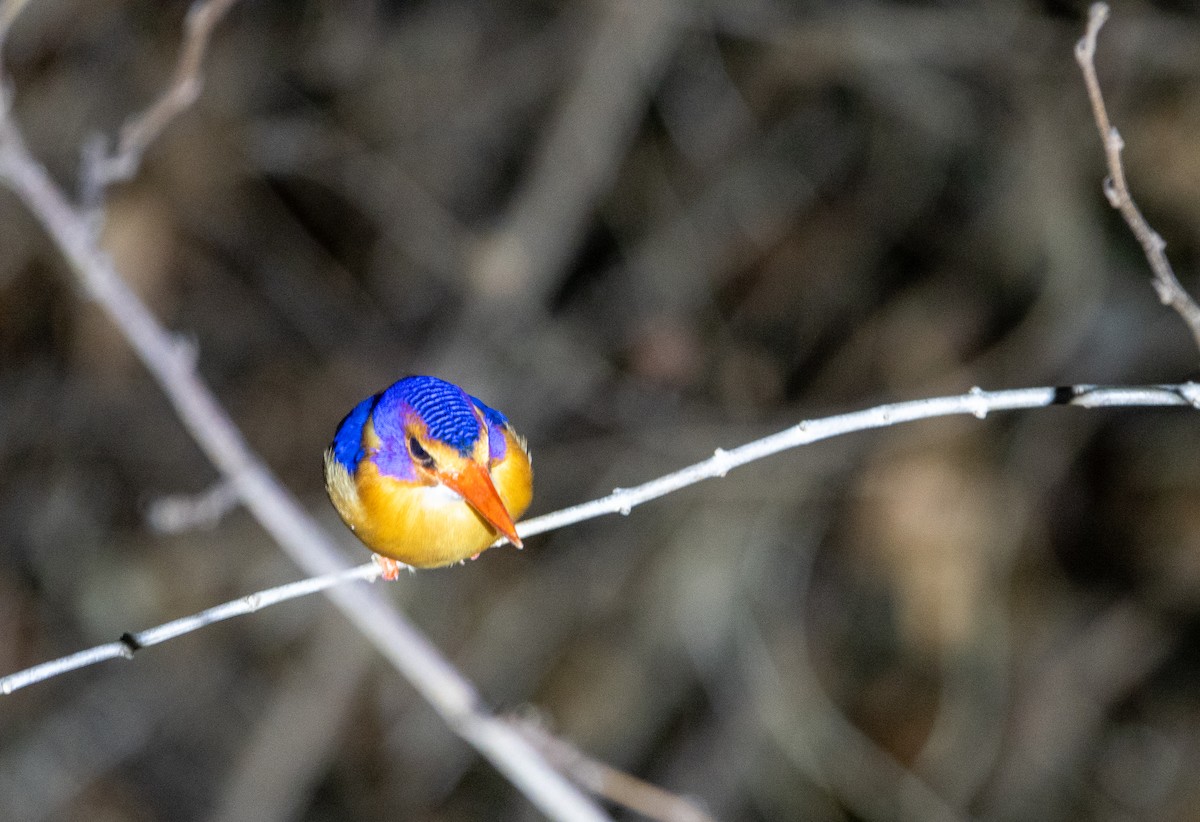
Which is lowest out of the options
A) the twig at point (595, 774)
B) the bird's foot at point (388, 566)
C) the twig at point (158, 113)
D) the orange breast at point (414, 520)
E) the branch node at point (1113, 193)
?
the branch node at point (1113, 193)

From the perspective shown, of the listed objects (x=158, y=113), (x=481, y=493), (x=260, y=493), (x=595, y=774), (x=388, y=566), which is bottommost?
(x=595, y=774)

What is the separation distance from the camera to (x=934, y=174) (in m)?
5.89

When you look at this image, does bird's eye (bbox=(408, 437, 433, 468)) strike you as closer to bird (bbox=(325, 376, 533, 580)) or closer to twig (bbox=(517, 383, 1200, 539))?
bird (bbox=(325, 376, 533, 580))

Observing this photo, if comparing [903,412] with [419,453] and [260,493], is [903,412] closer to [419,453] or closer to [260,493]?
[419,453]

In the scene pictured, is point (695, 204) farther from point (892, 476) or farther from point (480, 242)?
point (892, 476)

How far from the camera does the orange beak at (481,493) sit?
2.13 m

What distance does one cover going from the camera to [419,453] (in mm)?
2289

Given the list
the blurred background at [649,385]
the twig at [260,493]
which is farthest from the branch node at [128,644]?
the blurred background at [649,385]

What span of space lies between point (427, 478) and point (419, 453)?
0.05 meters

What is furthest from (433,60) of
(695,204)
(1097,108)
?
(1097,108)

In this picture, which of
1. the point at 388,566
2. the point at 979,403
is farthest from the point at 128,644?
the point at 979,403

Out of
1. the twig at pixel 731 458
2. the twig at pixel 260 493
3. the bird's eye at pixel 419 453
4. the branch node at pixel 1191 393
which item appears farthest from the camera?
the twig at pixel 260 493

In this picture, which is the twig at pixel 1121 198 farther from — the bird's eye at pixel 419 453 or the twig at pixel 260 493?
the twig at pixel 260 493

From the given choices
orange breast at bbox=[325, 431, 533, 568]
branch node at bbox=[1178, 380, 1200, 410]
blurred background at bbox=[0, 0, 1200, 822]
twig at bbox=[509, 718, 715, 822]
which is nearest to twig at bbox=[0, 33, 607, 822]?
twig at bbox=[509, 718, 715, 822]
